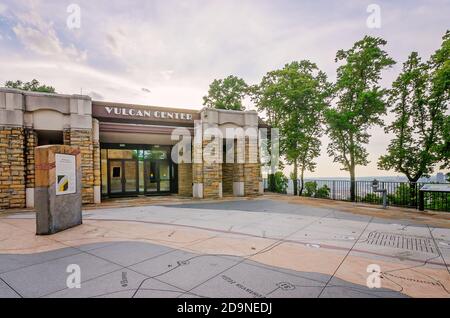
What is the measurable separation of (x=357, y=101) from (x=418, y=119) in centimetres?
414

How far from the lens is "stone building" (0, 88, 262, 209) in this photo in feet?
37.2

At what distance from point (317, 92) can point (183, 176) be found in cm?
1256

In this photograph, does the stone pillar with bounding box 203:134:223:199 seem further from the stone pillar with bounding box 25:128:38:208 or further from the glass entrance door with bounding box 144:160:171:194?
the stone pillar with bounding box 25:128:38:208

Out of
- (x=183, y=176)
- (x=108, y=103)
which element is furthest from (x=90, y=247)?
(x=183, y=176)

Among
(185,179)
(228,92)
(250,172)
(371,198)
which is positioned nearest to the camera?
(371,198)

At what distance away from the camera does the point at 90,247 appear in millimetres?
5176

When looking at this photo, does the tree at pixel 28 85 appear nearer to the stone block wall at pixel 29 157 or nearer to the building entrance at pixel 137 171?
the building entrance at pixel 137 171

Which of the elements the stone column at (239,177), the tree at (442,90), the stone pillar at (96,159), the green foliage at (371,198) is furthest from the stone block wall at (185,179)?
the tree at (442,90)

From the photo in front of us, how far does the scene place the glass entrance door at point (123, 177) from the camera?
53.5ft

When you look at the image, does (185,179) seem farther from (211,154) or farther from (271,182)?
(271,182)

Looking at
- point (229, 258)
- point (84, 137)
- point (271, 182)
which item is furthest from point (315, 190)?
point (84, 137)

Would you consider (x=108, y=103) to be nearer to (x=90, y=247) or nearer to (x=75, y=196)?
(x=75, y=196)

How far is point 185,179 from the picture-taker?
17078 mm

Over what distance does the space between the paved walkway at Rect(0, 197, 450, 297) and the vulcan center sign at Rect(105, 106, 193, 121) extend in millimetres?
7799
